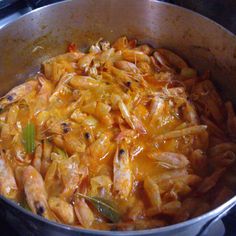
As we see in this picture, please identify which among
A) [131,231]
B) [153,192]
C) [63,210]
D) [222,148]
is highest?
[131,231]

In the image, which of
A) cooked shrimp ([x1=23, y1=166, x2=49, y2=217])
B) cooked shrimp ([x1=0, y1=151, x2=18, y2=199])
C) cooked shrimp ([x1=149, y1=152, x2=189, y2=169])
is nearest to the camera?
cooked shrimp ([x1=23, y1=166, x2=49, y2=217])

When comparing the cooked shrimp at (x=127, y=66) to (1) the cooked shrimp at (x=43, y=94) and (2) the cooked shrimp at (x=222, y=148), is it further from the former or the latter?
(2) the cooked shrimp at (x=222, y=148)

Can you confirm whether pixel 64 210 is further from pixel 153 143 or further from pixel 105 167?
pixel 153 143

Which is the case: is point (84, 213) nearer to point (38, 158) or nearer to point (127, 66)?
point (38, 158)

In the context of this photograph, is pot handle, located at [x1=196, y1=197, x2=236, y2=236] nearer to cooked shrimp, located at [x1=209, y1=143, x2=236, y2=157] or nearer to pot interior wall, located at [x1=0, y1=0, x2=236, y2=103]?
cooked shrimp, located at [x1=209, y1=143, x2=236, y2=157]

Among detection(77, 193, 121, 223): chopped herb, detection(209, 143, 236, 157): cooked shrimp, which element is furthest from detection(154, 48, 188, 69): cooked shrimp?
detection(77, 193, 121, 223): chopped herb

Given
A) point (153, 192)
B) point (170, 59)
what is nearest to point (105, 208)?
point (153, 192)

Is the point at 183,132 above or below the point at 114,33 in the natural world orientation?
below
